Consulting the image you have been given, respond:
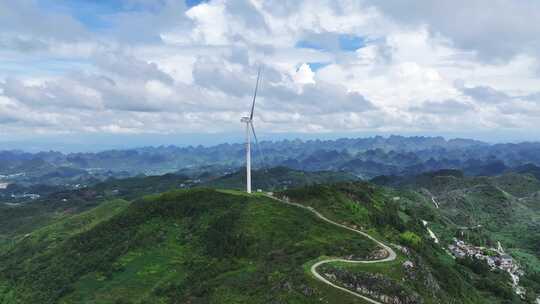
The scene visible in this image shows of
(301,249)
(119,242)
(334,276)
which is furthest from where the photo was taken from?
(119,242)

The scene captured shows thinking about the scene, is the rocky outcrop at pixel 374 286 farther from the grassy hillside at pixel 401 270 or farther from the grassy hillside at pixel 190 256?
the grassy hillside at pixel 190 256

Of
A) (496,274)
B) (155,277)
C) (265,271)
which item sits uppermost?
(265,271)

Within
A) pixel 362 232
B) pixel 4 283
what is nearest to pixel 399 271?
pixel 362 232

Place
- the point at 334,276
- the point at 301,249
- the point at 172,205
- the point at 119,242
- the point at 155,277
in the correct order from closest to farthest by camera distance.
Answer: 1. the point at 334,276
2. the point at 301,249
3. the point at 155,277
4. the point at 119,242
5. the point at 172,205

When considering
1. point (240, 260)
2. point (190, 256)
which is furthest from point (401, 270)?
point (190, 256)

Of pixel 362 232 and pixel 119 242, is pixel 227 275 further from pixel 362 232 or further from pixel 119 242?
pixel 119 242

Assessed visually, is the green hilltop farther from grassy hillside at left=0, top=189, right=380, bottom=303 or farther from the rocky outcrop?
grassy hillside at left=0, top=189, right=380, bottom=303

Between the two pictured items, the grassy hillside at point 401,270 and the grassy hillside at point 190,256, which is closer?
the grassy hillside at point 401,270

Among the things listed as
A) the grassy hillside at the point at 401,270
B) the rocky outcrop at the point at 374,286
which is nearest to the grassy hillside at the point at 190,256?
the rocky outcrop at the point at 374,286
